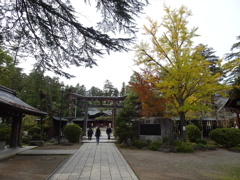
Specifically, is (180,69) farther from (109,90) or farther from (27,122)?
(109,90)

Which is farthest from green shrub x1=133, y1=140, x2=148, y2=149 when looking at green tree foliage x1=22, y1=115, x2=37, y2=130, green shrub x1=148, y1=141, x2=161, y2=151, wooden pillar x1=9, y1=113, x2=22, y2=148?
green tree foliage x1=22, y1=115, x2=37, y2=130

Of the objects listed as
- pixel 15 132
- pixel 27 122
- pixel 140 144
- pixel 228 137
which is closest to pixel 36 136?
pixel 15 132

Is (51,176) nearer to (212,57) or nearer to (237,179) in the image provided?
(237,179)

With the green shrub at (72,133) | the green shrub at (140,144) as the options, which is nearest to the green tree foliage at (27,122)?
the green shrub at (72,133)

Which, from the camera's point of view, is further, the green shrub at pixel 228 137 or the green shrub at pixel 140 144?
the green shrub at pixel 140 144

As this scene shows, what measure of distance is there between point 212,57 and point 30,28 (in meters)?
28.0

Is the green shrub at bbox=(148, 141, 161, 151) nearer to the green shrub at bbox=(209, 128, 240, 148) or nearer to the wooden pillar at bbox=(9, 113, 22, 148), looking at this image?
the green shrub at bbox=(209, 128, 240, 148)

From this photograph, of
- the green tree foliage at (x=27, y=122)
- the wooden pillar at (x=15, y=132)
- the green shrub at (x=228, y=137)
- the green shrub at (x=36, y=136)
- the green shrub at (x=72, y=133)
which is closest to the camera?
the wooden pillar at (x=15, y=132)

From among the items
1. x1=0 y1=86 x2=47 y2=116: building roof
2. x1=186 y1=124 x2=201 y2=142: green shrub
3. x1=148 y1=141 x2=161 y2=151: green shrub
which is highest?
x1=0 y1=86 x2=47 y2=116: building roof

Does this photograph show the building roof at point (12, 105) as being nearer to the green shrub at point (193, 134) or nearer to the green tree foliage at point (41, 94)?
the green tree foliage at point (41, 94)

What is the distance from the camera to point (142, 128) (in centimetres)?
1395

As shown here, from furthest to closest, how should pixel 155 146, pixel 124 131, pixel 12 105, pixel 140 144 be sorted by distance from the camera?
1. pixel 124 131
2. pixel 140 144
3. pixel 155 146
4. pixel 12 105

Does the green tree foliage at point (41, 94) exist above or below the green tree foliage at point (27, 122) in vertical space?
above

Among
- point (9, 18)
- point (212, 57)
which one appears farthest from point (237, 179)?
point (212, 57)
